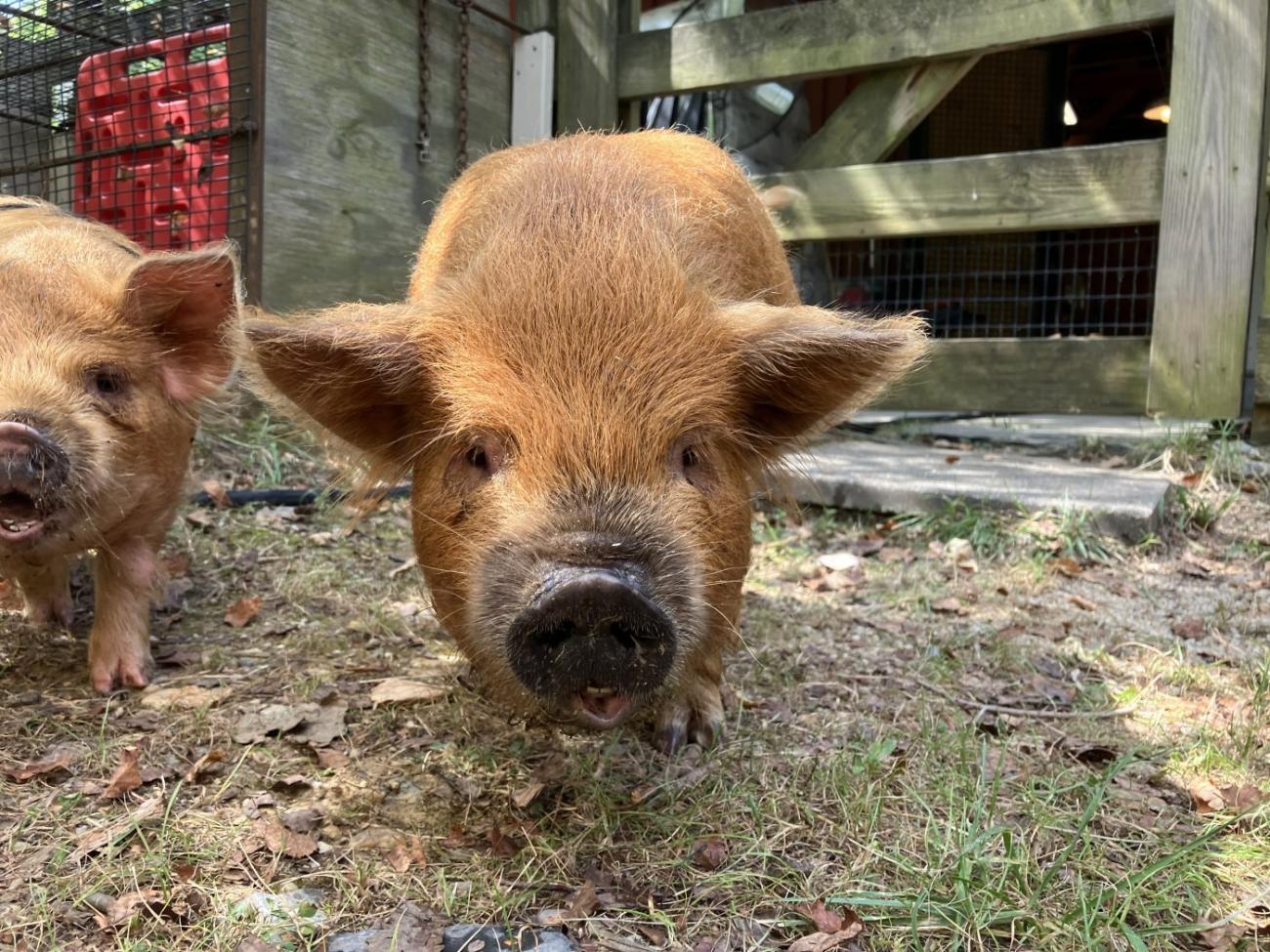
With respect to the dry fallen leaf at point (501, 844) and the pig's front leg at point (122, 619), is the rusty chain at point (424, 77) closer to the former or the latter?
the pig's front leg at point (122, 619)

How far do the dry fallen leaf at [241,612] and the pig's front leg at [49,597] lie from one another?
0.54 m

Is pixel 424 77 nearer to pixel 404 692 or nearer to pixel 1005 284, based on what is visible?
pixel 404 692

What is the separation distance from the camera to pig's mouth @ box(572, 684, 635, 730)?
2129 mm

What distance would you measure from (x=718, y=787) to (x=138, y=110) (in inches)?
→ 193

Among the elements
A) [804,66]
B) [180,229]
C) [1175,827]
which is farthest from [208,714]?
[804,66]

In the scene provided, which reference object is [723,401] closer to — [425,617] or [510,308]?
[510,308]

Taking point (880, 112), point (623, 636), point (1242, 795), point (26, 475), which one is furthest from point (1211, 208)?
point (26, 475)

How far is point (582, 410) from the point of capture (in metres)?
2.24

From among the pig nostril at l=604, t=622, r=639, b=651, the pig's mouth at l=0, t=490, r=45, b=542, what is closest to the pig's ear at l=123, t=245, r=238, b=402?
the pig's mouth at l=0, t=490, r=45, b=542

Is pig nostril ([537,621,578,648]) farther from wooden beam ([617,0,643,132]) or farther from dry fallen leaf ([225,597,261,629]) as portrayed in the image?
wooden beam ([617,0,643,132])

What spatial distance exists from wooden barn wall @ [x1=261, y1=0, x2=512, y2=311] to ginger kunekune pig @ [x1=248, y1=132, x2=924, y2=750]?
9.81 feet

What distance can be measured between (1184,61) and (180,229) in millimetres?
5542

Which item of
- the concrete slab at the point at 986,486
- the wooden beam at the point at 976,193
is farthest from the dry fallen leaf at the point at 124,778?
the wooden beam at the point at 976,193

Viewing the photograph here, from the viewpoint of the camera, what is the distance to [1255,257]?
225 inches
